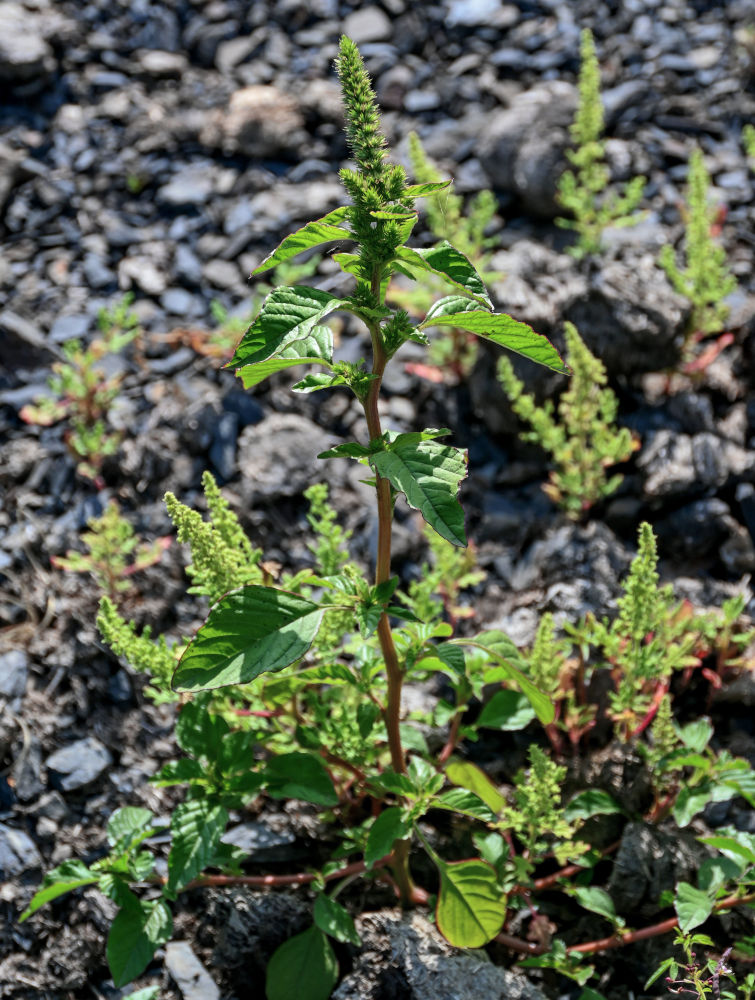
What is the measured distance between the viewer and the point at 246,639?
8.02 feet

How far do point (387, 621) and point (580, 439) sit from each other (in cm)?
190

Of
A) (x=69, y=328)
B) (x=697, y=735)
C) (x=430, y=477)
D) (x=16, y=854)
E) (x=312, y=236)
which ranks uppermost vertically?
(x=312, y=236)

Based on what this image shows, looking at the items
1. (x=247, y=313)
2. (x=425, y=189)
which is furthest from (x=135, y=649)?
(x=247, y=313)

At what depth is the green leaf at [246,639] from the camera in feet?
7.75

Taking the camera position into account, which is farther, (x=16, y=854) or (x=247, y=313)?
(x=247, y=313)

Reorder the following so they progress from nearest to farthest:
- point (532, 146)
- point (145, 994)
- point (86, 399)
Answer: point (145, 994)
point (86, 399)
point (532, 146)

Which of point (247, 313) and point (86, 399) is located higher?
point (247, 313)

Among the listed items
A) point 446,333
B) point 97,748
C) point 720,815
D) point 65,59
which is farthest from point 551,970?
point 65,59

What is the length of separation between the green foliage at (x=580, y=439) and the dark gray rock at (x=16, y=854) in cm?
264

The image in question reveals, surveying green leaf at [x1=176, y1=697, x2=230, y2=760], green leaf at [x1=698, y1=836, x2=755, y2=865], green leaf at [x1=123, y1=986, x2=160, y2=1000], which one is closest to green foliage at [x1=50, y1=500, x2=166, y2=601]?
green leaf at [x1=176, y1=697, x2=230, y2=760]

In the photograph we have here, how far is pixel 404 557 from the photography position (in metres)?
4.43

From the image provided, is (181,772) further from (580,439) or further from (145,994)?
(580,439)

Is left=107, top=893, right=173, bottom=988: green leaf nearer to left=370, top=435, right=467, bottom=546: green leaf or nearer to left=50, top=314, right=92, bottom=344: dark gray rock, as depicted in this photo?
left=370, top=435, right=467, bottom=546: green leaf

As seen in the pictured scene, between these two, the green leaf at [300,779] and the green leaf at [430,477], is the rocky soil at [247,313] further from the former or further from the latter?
the green leaf at [430,477]
